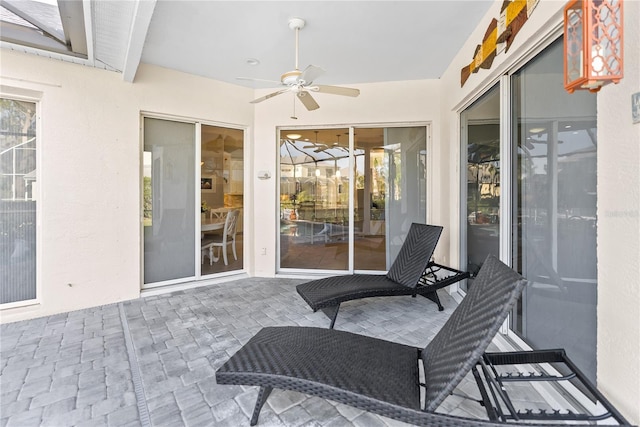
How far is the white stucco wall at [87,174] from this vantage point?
360cm

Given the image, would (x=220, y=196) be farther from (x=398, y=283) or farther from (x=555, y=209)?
(x=555, y=209)

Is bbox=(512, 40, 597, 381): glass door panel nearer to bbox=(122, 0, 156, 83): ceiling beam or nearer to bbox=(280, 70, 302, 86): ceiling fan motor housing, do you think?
bbox=(280, 70, 302, 86): ceiling fan motor housing

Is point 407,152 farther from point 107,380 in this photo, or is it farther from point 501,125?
point 107,380

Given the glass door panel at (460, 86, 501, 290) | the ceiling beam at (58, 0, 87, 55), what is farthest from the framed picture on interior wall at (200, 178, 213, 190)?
the glass door panel at (460, 86, 501, 290)

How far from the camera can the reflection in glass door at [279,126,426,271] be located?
5059 mm

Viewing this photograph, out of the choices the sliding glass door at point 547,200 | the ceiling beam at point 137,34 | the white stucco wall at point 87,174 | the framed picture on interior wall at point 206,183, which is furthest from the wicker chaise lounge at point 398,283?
the ceiling beam at point 137,34

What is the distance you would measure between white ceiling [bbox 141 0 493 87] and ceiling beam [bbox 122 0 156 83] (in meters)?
0.27

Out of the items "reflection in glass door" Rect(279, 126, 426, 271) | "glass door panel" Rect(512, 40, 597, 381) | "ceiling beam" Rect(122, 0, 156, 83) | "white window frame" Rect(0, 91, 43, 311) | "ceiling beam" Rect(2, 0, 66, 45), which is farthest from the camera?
"reflection in glass door" Rect(279, 126, 426, 271)

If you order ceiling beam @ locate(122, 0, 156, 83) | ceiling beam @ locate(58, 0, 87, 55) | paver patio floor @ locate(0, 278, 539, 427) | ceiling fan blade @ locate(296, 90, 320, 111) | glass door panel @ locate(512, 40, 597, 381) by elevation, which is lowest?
paver patio floor @ locate(0, 278, 539, 427)

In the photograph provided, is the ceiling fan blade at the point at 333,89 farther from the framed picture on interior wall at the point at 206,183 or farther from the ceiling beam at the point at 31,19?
the ceiling beam at the point at 31,19

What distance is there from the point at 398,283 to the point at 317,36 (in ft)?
9.80

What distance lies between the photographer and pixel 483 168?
344cm

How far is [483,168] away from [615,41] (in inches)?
87.4

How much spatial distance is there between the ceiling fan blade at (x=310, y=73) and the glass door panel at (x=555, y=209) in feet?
5.73
